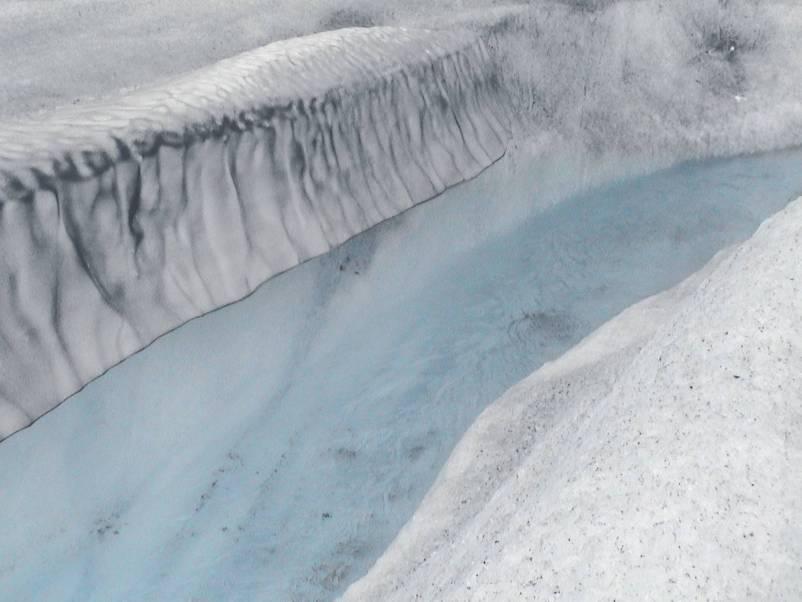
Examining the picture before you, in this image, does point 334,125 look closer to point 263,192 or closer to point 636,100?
point 263,192

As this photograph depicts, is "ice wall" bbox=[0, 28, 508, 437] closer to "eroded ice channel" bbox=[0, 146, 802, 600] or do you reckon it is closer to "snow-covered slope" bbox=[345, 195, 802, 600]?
"eroded ice channel" bbox=[0, 146, 802, 600]

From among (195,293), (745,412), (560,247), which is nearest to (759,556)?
(745,412)

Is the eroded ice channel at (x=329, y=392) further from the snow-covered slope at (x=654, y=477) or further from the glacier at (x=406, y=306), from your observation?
the snow-covered slope at (x=654, y=477)

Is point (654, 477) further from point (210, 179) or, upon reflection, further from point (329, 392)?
point (210, 179)

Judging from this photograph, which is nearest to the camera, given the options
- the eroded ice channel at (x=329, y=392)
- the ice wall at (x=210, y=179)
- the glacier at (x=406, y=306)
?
the glacier at (x=406, y=306)

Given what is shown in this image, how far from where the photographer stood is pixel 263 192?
240 centimetres

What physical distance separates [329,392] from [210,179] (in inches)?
32.3

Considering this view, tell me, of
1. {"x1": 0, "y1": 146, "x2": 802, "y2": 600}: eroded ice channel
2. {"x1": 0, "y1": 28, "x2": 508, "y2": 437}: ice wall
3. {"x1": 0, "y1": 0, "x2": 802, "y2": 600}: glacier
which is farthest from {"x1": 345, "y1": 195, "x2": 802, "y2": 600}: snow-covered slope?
{"x1": 0, "y1": 28, "x2": 508, "y2": 437}: ice wall

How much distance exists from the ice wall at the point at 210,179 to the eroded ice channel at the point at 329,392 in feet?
0.54

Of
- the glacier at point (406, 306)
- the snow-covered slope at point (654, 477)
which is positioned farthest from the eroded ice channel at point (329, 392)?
the snow-covered slope at point (654, 477)

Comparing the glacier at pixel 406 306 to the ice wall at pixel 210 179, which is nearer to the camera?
the glacier at pixel 406 306

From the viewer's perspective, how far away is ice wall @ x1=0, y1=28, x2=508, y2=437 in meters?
2.02

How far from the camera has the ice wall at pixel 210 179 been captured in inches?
79.5

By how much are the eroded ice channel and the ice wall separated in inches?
6.5
